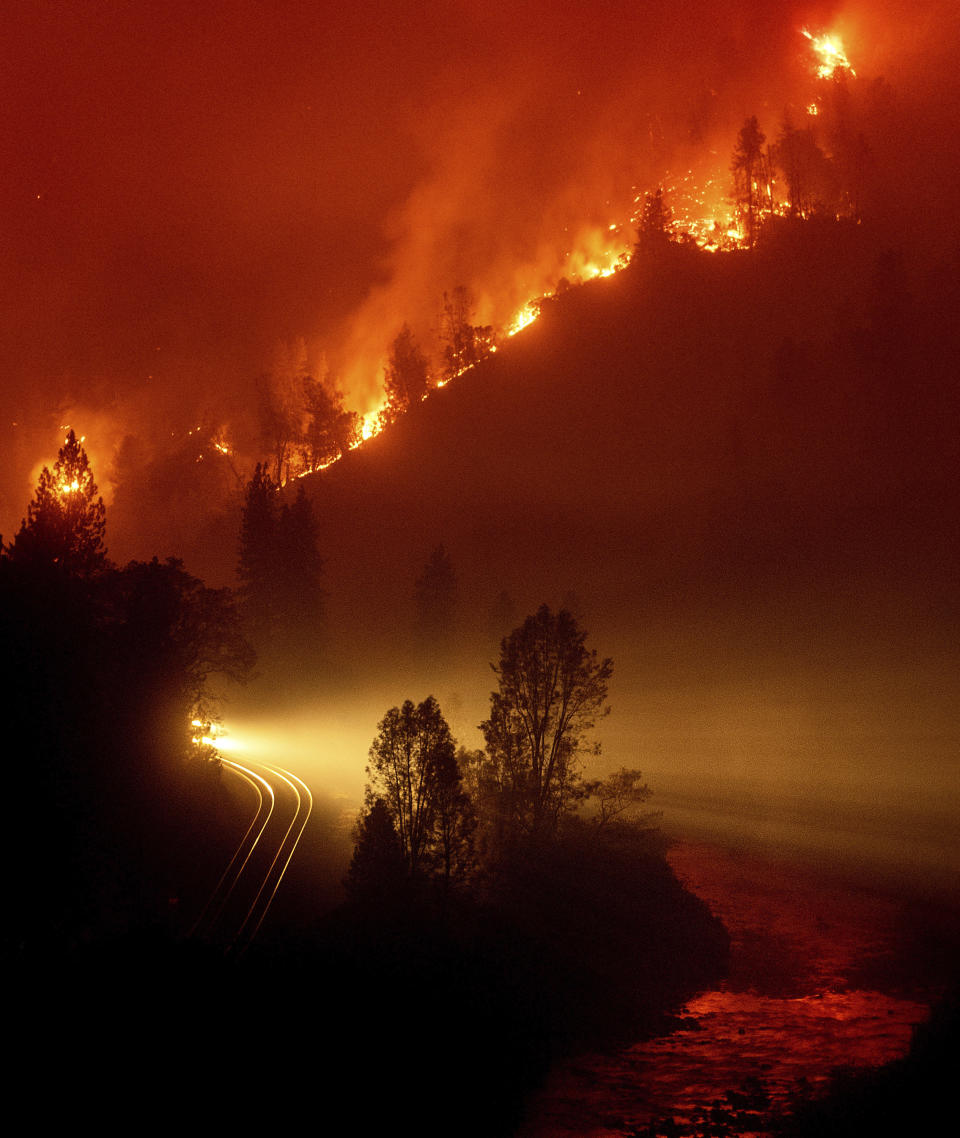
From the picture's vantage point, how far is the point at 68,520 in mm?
44344

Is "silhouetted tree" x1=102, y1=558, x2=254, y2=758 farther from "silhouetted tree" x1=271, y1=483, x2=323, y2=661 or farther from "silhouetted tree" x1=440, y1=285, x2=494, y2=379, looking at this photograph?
"silhouetted tree" x1=440, y1=285, x2=494, y2=379

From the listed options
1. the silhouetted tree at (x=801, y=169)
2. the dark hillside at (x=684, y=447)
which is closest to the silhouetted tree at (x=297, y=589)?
the dark hillside at (x=684, y=447)

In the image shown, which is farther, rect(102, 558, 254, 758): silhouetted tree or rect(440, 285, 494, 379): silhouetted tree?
rect(440, 285, 494, 379): silhouetted tree

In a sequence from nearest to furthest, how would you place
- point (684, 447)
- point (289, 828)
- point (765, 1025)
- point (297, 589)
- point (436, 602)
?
point (765, 1025), point (289, 828), point (297, 589), point (436, 602), point (684, 447)

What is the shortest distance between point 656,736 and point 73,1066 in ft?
263

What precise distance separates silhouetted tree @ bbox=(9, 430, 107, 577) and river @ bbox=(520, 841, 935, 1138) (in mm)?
29882

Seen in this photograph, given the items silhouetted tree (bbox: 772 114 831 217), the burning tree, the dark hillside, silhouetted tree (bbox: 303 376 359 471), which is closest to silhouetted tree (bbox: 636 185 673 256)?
the dark hillside

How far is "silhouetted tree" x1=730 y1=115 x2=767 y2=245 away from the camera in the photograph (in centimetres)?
18900

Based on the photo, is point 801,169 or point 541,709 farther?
point 801,169

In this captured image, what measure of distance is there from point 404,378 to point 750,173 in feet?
302

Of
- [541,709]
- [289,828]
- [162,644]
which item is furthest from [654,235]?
[162,644]

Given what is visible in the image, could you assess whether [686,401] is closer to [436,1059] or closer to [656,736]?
[656,736]

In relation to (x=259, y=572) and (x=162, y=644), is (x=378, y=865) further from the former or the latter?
(x=259, y=572)

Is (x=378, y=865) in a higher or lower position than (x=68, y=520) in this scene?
lower
